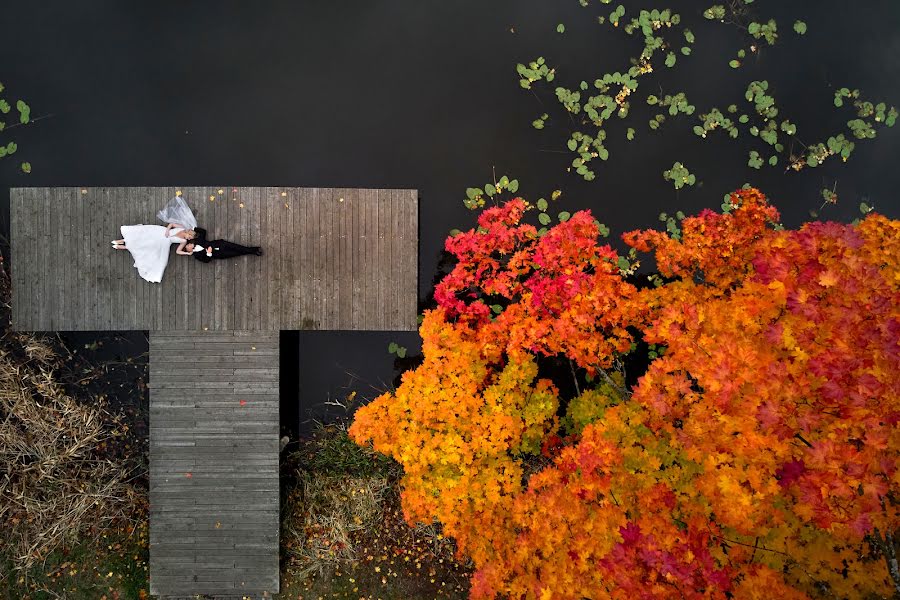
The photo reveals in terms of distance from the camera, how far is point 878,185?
12.1 meters

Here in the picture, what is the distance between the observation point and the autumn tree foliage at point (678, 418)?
655cm

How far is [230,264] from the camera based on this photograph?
10.8 meters

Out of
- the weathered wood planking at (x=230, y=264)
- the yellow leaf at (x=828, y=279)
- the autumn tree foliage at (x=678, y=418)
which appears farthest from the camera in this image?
the weathered wood planking at (x=230, y=264)

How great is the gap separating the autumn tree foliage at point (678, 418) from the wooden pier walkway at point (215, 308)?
2.33 m

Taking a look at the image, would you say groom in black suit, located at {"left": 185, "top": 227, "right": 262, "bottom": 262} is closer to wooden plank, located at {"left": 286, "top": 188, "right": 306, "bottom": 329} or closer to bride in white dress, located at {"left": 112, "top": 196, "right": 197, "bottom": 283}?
bride in white dress, located at {"left": 112, "top": 196, "right": 197, "bottom": 283}

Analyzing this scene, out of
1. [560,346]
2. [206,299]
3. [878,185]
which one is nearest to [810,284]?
[560,346]

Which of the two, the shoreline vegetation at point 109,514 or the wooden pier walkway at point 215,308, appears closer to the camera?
the wooden pier walkway at point 215,308

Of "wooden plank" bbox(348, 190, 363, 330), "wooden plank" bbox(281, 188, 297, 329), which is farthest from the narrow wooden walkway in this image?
"wooden plank" bbox(348, 190, 363, 330)

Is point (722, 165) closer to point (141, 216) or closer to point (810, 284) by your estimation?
point (810, 284)

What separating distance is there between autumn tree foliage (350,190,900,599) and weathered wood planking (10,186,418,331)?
60.2 inches

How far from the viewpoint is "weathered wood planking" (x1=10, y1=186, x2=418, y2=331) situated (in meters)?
10.7

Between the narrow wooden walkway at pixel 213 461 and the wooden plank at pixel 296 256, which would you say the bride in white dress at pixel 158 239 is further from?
the wooden plank at pixel 296 256

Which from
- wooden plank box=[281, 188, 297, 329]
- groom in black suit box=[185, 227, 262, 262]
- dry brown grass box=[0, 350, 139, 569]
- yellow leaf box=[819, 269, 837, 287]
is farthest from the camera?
dry brown grass box=[0, 350, 139, 569]

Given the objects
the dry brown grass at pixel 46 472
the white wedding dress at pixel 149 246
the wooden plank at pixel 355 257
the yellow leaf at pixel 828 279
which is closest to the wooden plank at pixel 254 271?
the white wedding dress at pixel 149 246
